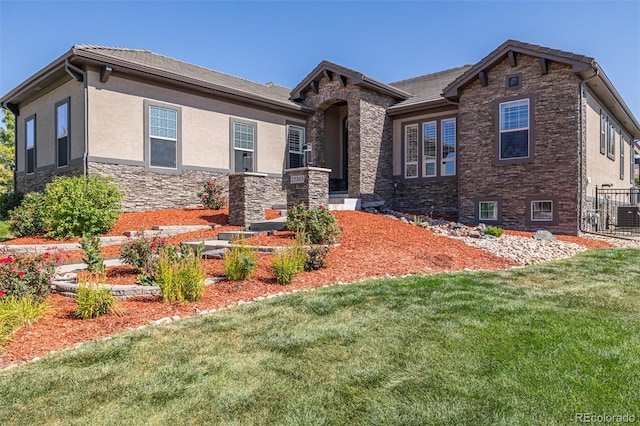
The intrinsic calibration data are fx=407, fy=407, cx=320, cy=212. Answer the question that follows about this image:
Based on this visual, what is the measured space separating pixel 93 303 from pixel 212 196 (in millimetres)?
8784

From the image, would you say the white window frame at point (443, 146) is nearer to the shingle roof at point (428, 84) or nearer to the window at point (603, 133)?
the shingle roof at point (428, 84)

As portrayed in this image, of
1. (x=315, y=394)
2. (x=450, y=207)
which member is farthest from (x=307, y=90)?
(x=315, y=394)

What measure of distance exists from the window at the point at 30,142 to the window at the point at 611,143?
21.5 meters

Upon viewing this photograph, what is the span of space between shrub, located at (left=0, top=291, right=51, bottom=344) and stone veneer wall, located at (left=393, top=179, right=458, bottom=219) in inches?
499

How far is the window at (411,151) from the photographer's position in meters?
15.8

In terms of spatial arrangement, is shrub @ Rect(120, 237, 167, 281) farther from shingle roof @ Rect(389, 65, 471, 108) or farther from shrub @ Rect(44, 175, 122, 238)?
shingle roof @ Rect(389, 65, 471, 108)

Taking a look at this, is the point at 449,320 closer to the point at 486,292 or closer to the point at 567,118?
the point at 486,292

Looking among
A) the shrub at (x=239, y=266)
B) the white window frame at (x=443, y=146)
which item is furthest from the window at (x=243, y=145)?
the shrub at (x=239, y=266)

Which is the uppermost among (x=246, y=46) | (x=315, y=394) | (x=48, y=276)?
(x=246, y=46)

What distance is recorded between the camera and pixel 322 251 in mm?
6801

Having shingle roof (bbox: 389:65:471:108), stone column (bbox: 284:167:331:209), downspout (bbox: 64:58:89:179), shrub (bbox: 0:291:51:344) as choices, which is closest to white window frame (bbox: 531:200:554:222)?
shingle roof (bbox: 389:65:471:108)

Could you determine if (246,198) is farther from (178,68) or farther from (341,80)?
(341,80)

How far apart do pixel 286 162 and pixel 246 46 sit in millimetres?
4599

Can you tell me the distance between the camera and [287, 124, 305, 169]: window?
1653cm
